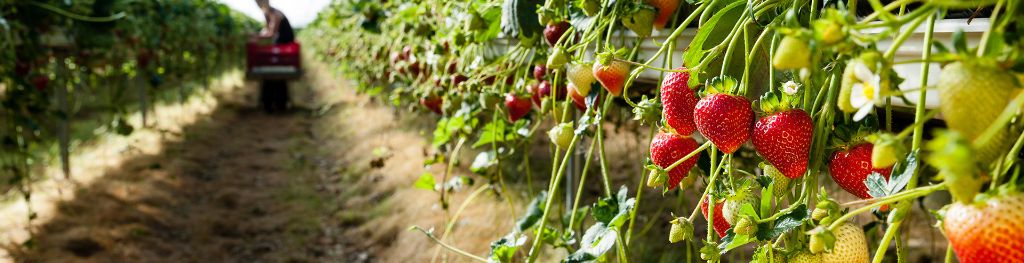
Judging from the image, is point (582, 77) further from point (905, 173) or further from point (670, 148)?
point (905, 173)

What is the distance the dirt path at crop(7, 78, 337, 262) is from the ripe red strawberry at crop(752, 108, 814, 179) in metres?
2.88

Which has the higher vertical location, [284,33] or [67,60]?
[67,60]

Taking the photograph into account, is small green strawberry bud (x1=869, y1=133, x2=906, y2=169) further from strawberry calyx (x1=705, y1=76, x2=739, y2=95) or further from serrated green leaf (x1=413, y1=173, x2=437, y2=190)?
serrated green leaf (x1=413, y1=173, x2=437, y2=190)

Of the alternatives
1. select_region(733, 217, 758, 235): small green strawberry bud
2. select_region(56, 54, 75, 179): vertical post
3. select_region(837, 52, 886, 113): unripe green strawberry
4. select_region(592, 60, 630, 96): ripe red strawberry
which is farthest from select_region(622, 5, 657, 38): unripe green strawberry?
select_region(56, 54, 75, 179): vertical post

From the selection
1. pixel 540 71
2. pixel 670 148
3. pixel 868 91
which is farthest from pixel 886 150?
pixel 540 71

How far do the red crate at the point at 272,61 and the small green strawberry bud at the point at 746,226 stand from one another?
741cm

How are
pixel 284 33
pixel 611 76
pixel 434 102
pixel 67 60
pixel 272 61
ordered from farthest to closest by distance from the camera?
1. pixel 284 33
2. pixel 272 61
3. pixel 67 60
4. pixel 434 102
5. pixel 611 76

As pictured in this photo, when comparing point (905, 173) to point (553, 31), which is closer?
point (905, 173)

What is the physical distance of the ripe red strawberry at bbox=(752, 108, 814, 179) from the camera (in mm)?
568

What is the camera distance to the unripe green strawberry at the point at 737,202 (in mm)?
611

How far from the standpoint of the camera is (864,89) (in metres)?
0.40

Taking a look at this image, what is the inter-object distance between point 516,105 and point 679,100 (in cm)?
78

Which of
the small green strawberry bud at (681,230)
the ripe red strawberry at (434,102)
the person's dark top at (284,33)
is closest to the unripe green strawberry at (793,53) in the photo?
the small green strawberry bud at (681,230)

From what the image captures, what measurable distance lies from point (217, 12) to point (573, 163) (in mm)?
9110
